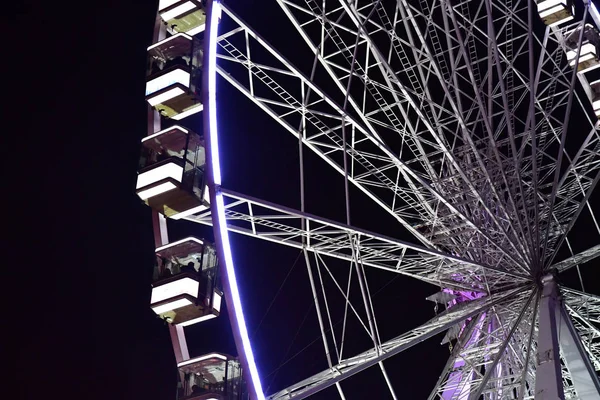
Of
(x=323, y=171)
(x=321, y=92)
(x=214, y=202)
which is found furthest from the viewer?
(x=323, y=171)

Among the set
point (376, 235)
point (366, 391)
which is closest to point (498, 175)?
point (376, 235)

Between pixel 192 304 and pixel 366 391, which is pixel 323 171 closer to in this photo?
pixel 366 391

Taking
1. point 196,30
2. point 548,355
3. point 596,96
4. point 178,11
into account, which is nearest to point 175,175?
point 196,30

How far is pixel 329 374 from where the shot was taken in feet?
47.3

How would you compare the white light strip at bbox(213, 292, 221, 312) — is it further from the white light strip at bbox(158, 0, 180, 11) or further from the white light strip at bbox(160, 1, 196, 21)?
the white light strip at bbox(158, 0, 180, 11)

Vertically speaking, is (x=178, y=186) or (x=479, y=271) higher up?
(x=178, y=186)

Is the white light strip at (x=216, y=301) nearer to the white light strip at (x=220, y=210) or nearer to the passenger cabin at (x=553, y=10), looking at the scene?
the white light strip at (x=220, y=210)

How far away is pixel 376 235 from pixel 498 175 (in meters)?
5.53

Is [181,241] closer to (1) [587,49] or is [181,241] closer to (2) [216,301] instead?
(2) [216,301]

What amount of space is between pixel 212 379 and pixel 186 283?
4.46 ft

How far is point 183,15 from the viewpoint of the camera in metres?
13.7

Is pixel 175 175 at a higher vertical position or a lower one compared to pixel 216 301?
higher

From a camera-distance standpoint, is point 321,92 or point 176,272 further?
point 321,92

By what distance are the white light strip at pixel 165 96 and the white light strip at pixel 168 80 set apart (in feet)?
A: 0.34
